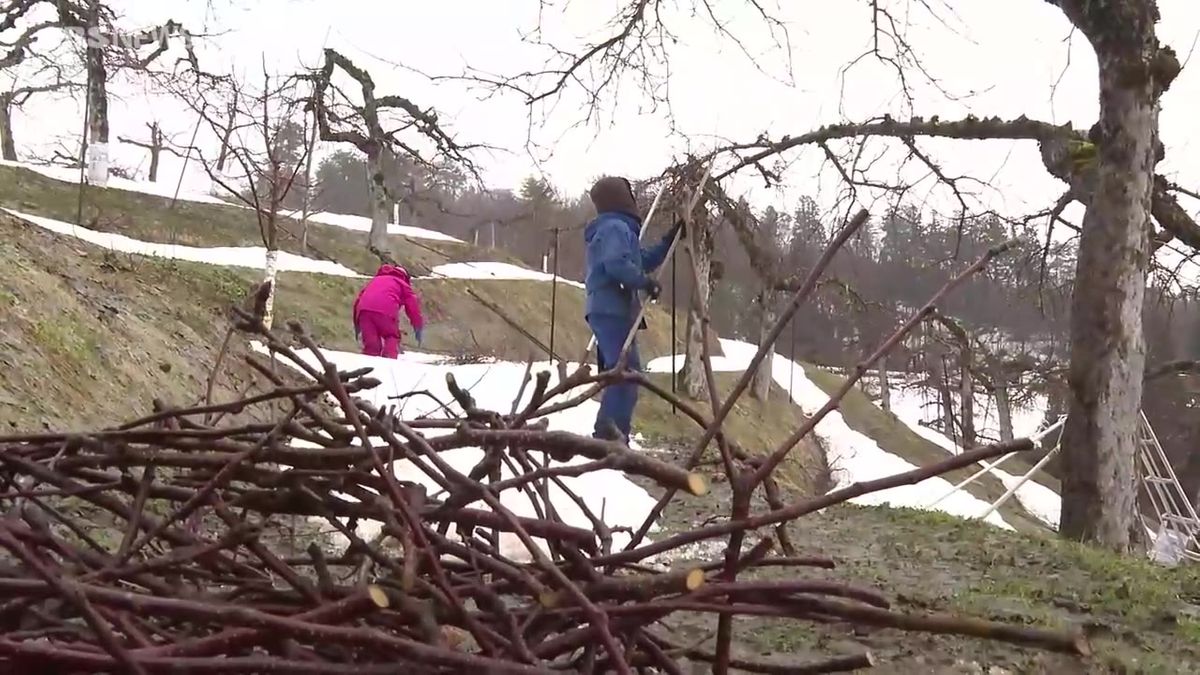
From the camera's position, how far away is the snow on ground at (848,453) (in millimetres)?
13664

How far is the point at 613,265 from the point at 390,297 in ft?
21.5

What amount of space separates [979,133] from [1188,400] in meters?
23.3

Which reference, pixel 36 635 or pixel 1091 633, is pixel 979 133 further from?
pixel 36 635

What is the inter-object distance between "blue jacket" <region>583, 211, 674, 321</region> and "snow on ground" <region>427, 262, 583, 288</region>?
21.4 m

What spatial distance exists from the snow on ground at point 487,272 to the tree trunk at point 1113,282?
74.8 ft

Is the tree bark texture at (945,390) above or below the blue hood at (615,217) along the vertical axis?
below

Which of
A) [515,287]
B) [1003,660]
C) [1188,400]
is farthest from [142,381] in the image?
[1188,400]

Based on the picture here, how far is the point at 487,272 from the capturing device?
98.6ft

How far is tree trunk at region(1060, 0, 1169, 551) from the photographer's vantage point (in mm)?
5293

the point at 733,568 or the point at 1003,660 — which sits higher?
the point at 733,568

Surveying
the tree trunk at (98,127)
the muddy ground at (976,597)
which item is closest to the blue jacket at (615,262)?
the muddy ground at (976,597)

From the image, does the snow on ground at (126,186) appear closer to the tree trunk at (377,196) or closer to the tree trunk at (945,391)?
the tree trunk at (377,196)

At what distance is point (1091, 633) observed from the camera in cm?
310

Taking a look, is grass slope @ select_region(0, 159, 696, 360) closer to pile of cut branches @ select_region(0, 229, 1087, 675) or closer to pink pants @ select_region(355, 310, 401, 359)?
pink pants @ select_region(355, 310, 401, 359)
